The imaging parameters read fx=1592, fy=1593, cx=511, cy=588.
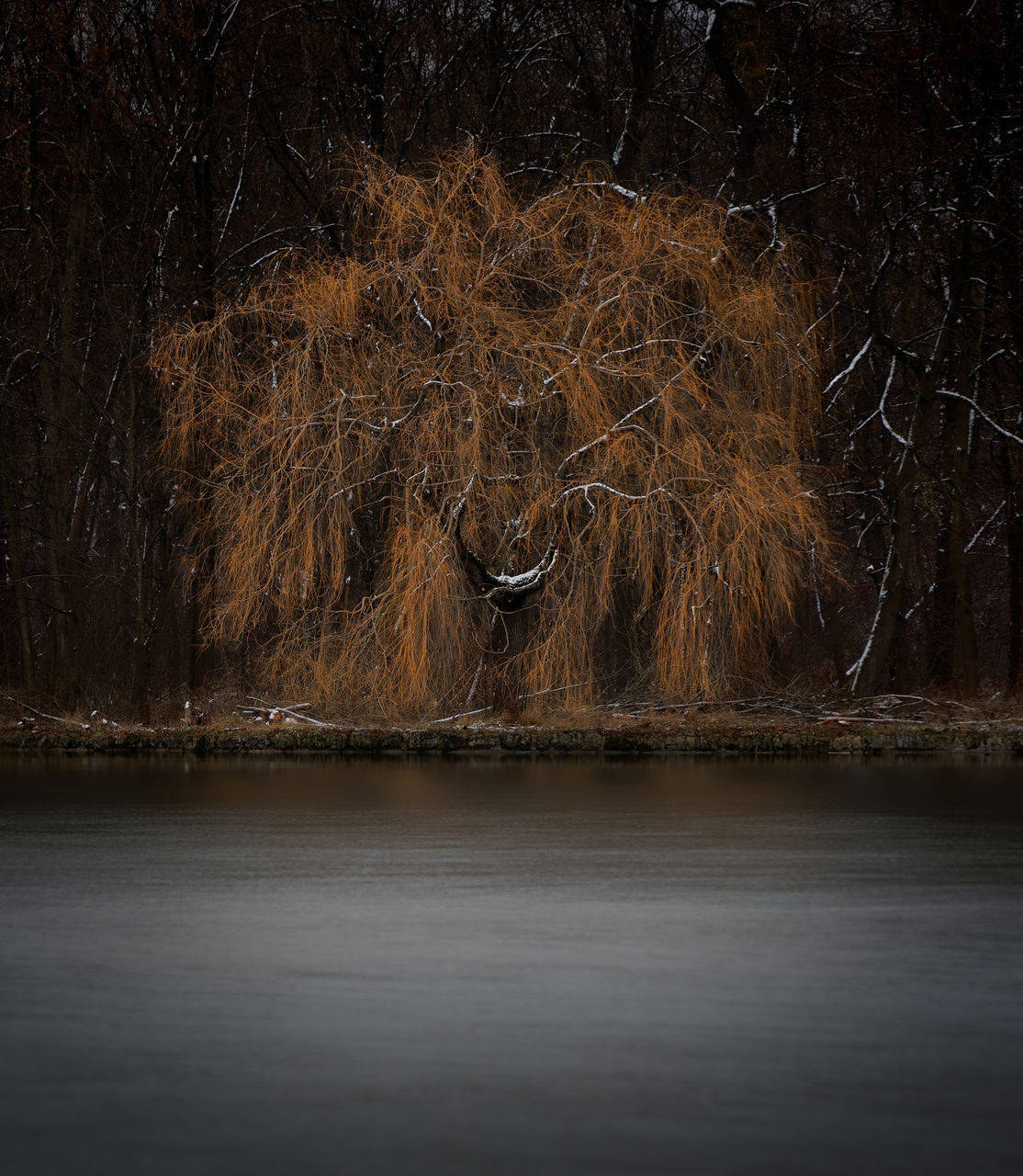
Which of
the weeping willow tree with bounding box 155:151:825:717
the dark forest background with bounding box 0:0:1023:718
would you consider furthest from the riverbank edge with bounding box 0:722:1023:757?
the dark forest background with bounding box 0:0:1023:718

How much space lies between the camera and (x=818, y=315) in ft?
63.9

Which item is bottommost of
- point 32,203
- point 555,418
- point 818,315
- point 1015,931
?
point 1015,931

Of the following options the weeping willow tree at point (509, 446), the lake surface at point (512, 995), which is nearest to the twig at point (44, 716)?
the weeping willow tree at point (509, 446)

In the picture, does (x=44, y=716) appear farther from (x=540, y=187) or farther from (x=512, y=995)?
(x=512, y=995)

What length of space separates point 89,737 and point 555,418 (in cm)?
607

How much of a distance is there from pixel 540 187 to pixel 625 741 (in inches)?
308

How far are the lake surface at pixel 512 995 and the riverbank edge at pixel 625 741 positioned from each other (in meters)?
5.91

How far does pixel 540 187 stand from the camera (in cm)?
2033

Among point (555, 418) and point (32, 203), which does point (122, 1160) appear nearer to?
point (555, 418)

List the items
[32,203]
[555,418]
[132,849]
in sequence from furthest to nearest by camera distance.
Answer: [32,203] → [555,418] → [132,849]

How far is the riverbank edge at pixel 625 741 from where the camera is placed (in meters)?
16.2

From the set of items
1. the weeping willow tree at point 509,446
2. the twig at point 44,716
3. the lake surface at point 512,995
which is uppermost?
the weeping willow tree at point 509,446

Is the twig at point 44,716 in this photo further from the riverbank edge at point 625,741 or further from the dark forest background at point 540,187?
the riverbank edge at point 625,741

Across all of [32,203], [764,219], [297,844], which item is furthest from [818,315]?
[297,844]
